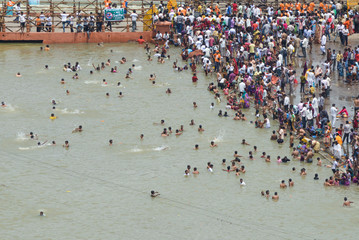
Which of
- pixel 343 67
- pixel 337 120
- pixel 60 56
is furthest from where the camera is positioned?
pixel 60 56

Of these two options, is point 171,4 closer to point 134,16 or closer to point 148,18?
point 148,18

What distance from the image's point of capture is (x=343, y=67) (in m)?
63.4

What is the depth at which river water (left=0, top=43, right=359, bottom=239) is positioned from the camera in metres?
44.3

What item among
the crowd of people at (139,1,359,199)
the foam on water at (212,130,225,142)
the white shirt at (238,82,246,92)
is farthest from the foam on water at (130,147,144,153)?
the white shirt at (238,82,246,92)

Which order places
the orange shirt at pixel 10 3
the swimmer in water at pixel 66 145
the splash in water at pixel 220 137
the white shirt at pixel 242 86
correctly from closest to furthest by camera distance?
the swimmer in water at pixel 66 145 → the splash in water at pixel 220 137 → the white shirt at pixel 242 86 → the orange shirt at pixel 10 3

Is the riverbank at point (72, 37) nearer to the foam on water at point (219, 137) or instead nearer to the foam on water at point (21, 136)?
the foam on water at point (21, 136)

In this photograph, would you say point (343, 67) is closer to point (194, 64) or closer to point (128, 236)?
point (194, 64)

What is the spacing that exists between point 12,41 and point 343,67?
26172 mm

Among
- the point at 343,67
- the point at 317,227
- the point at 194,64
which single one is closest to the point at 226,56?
the point at 194,64

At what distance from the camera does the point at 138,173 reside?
50.2 meters

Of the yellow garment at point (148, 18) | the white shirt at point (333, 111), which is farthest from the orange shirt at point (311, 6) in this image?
the white shirt at point (333, 111)

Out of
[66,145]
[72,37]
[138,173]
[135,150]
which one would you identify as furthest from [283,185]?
[72,37]

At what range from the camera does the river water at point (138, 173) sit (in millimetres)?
44312

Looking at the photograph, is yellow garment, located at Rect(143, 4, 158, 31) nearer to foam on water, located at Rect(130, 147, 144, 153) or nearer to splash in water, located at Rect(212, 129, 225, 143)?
splash in water, located at Rect(212, 129, 225, 143)
